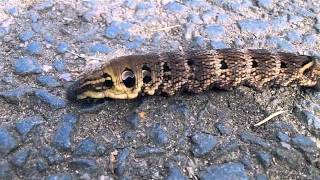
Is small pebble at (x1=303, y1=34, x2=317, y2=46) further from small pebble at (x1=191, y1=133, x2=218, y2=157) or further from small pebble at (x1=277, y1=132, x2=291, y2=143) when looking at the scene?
small pebble at (x1=191, y1=133, x2=218, y2=157)

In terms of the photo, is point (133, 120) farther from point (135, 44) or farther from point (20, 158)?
point (135, 44)

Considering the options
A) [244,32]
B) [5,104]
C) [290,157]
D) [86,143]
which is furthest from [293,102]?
[5,104]

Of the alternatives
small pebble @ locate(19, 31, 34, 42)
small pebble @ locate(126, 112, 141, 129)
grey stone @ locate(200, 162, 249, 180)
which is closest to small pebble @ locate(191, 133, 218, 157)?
grey stone @ locate(200, 162, 249, 180)

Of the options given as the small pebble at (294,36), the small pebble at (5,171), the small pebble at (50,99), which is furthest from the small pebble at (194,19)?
the small pebble at (5,171)

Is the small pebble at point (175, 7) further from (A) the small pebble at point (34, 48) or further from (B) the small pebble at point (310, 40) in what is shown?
(A) the small pebble at point (34, 48)

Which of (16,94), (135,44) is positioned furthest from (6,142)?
(135,44)

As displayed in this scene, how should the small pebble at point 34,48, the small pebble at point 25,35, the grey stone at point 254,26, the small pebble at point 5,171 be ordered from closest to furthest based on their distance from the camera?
the small pebble at point 5,171
the small pebble at point 34,48
the small pebble at point 25,35
the grey stone at point 254,26
